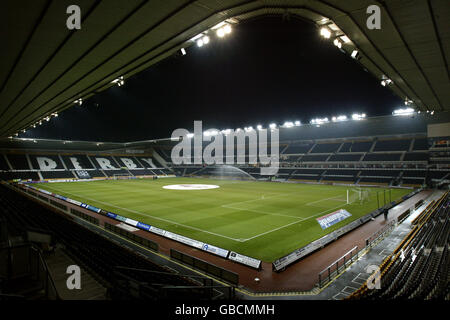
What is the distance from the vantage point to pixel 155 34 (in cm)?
684

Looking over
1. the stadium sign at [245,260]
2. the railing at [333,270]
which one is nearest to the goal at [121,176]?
the stadium sign at [245,260]

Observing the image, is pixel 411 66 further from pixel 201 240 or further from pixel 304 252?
pixel 201 240

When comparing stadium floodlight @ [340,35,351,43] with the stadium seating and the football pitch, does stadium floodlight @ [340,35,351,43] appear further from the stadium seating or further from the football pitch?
the stadium seating

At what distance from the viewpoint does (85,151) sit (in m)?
65.8

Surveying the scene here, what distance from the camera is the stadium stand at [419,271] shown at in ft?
23.0

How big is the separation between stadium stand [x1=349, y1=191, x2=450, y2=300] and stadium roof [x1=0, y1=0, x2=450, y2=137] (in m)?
6.82

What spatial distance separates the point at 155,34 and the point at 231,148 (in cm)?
6795

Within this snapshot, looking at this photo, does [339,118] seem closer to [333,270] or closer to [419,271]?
[333,270]

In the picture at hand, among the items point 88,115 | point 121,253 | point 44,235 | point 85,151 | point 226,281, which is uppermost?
point 88,115

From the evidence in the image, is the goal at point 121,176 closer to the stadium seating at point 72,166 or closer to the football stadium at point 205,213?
the stadium seating at point 72,166

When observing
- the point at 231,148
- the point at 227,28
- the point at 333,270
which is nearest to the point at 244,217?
the point at 333,270

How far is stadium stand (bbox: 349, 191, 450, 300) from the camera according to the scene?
7.00 metres

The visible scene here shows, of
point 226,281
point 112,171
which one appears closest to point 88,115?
point 112,171

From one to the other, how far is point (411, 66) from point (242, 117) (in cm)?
2801
